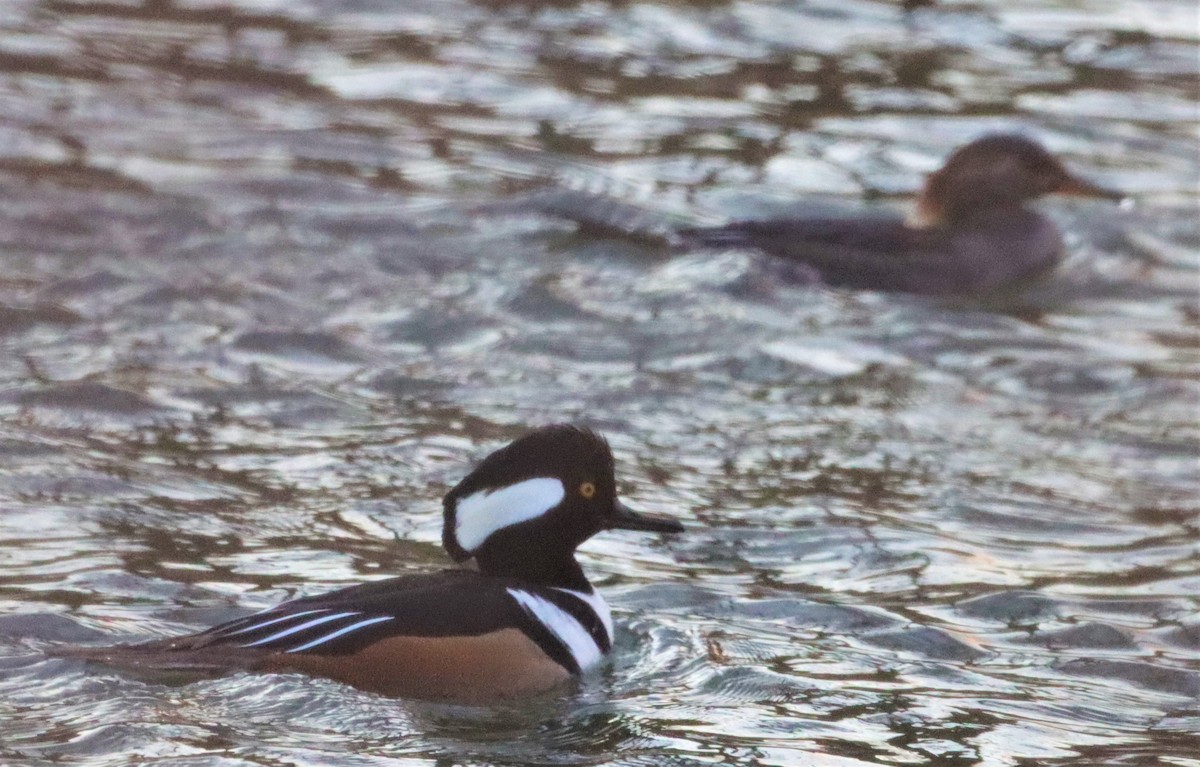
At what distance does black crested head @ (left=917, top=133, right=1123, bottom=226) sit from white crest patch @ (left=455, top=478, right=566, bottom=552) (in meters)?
5.90

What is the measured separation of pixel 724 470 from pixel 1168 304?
3.82 meters

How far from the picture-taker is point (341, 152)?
12.4 m

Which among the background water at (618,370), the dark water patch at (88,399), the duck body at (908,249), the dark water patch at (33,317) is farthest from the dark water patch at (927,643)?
the dark water patch at (33,317)

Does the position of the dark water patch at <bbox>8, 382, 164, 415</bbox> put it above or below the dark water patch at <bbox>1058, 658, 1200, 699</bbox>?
above

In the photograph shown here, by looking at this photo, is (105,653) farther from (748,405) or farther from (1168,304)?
(1168,304)

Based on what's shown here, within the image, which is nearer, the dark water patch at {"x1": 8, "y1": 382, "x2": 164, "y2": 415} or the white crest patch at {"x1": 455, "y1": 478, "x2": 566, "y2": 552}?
the white crest patch at {"x1": 455, "y1": 478, "x2": 566, "y2": 552}

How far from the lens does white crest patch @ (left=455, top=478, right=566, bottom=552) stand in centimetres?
617

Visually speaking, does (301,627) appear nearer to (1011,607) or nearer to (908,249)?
(1011,607)

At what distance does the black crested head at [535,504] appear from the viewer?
6.18 meters

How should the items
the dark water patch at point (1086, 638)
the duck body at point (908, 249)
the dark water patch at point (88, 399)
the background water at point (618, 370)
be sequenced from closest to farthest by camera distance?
the background water at point (618, 370) < the dark water patch at point (1086, 638) < the dark water patch at point (88, 399) < the duck body at point (908, 249)

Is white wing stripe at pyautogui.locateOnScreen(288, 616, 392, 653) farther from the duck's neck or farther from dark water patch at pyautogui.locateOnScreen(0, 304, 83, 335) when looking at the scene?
dark water patch at pyautogui.locateOnScreen(0, 304, 83, 335)

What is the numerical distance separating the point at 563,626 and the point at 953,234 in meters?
5.80

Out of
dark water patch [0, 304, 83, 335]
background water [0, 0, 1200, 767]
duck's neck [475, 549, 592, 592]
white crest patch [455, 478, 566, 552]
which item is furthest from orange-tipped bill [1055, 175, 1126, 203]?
white crest patch [455, 478, 566, 552]

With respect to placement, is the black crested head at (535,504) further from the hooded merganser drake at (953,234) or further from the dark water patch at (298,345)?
the hooded merganser drake at (953,234)
